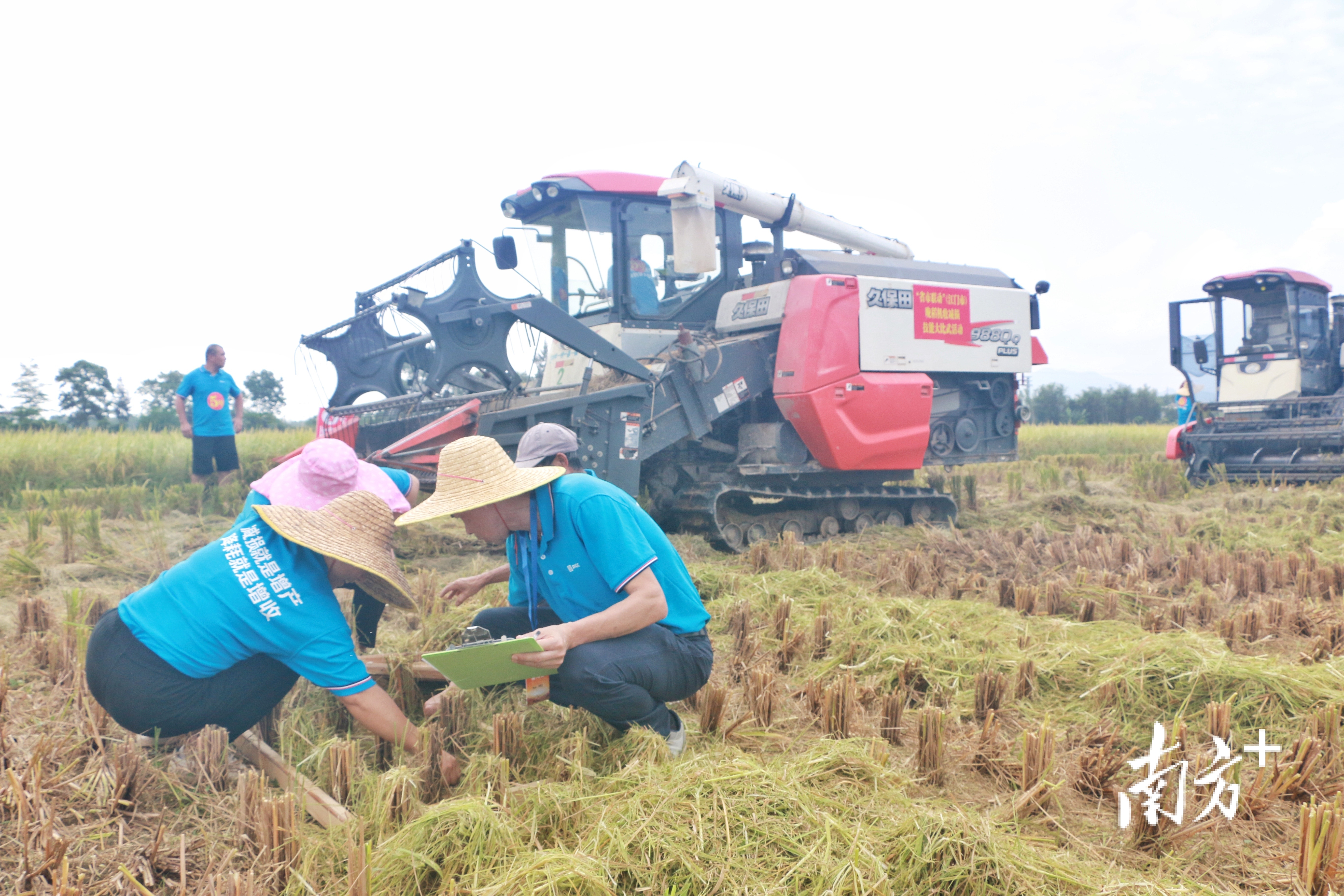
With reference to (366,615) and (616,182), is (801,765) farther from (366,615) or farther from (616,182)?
(616,182)

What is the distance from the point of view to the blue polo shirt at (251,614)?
8.91 feet

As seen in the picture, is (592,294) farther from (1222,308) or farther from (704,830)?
(1222,308)

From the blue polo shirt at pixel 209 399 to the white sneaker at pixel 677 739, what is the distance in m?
7.40

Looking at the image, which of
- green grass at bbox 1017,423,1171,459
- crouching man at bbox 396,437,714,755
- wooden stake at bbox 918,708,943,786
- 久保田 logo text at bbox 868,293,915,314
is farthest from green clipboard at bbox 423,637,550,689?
green grass at bbox 1017,423,1171,459

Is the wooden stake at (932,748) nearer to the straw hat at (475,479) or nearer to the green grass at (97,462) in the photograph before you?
the straw hat at (475,479)

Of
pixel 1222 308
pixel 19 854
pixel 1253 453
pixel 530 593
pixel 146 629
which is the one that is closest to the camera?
pixel 19 854

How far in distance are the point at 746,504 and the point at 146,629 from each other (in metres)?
Result: 5.73

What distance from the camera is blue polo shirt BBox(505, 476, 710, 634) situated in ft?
9.28

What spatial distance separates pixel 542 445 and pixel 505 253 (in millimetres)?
4604

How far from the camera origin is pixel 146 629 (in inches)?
111

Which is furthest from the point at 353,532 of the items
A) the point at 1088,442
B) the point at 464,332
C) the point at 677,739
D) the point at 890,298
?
the point at 1088,442

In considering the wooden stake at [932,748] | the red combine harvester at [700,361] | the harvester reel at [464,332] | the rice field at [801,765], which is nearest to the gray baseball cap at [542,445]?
the rice field at [801,765]

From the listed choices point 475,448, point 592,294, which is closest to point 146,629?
point 475,448

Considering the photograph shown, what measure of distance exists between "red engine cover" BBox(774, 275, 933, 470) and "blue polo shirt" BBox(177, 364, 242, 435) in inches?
215
